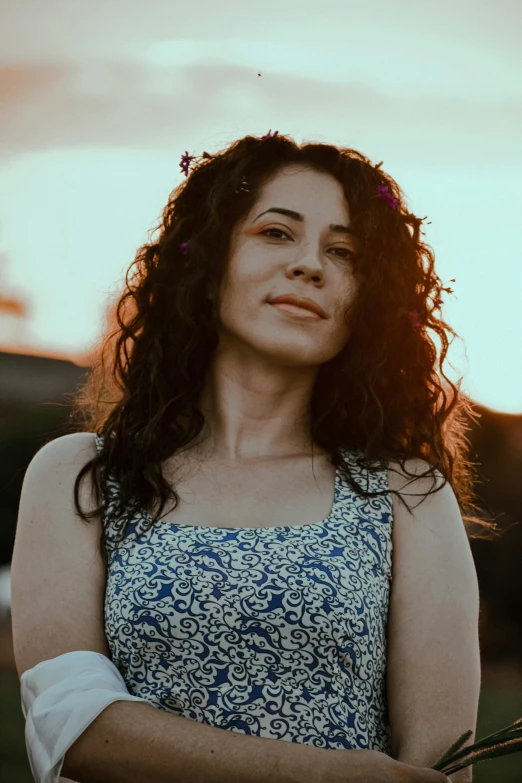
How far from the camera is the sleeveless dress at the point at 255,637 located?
2.06 m

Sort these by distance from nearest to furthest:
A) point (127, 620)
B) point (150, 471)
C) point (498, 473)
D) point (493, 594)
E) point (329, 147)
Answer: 1. point (127, 620)
2. point (150, 471)
3. point (329, 147)
4. point (498, 473)
5. point (493, 594)

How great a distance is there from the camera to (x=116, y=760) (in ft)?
6.27

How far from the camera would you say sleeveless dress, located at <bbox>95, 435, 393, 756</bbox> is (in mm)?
2062

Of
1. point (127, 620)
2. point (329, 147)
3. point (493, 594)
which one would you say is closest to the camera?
point (127, 620)

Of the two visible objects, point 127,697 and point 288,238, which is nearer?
point 127,697

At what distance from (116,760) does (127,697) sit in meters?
0.11

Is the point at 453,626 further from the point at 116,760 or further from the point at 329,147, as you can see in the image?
the point at 329,147

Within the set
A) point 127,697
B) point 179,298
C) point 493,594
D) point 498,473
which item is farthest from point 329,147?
point 493,594

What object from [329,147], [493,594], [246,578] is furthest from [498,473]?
[246,578]

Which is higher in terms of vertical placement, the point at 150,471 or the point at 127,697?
the point at 150,471

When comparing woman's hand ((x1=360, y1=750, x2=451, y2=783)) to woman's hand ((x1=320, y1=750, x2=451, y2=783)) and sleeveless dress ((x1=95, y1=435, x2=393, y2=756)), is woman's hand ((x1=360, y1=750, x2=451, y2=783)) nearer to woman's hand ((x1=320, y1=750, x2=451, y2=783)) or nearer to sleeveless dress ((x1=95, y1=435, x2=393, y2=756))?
woman's hand ((x1=320, y1=750, x2=451, y2=783))

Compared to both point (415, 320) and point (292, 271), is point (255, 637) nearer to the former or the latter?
point (292, 271)

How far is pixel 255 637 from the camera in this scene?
2.08m

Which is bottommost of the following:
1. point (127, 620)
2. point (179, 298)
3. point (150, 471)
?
point (127, 620)
